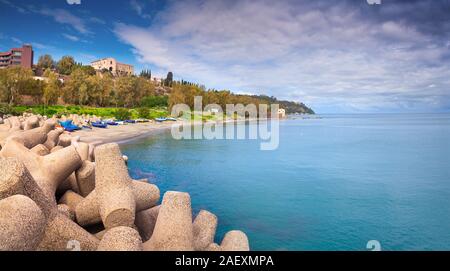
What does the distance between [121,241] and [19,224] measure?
1.35 metres

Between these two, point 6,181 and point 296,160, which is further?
point 296,160

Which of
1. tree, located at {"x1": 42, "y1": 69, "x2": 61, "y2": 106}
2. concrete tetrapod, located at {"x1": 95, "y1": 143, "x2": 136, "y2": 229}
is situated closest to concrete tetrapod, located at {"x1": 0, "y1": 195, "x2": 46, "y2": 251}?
concrete tetrapod, located at {"x1": 95, "y1": 143, "x2": 136, "y2": 229}

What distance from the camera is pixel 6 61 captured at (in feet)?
462

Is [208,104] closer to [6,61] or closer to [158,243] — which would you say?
[6,61]

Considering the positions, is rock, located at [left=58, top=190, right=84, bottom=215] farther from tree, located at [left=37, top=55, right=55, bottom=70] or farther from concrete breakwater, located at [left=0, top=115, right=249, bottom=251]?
tree, located at [left=37, top=55, right=55, bottom=70]

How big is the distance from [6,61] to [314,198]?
162873 mm

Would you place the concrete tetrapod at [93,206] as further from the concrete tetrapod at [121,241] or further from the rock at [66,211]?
the concrete tetrapod at [121,241]

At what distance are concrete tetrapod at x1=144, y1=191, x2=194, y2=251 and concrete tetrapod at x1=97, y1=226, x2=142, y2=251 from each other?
89 cm

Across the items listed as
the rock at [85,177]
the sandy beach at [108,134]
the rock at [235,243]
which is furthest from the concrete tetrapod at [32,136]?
the sandy beach at [108,134]

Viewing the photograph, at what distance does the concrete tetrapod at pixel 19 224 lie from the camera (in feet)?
13.4

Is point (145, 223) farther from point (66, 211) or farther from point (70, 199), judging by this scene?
point (70, 199)

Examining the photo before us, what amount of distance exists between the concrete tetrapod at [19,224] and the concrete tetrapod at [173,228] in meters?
1.82

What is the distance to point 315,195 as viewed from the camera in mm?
19844
